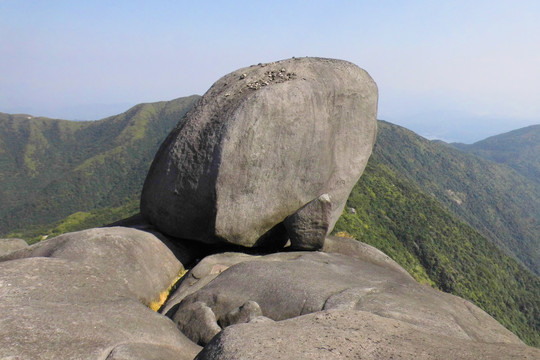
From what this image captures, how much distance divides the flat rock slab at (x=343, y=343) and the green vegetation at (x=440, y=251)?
1589 inches

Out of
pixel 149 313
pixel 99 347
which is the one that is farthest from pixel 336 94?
pixel 99 347

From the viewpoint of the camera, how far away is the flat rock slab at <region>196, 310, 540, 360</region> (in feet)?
15.4

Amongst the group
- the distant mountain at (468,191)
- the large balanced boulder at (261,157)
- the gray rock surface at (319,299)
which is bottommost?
the distant mountain at (468,191)

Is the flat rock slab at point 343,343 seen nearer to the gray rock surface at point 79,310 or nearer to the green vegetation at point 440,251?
the gray rock surface at point 79,310

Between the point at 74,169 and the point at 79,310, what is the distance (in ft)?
514

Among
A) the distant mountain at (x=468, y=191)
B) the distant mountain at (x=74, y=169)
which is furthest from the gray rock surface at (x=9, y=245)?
the distant mountain at (x=468, y=191)

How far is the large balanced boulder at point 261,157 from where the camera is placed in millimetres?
10984

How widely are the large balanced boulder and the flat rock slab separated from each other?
19.5ft

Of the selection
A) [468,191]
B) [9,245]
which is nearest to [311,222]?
[9,245]

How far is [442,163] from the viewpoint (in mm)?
175000

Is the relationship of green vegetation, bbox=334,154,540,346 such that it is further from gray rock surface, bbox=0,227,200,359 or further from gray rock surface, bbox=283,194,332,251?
gray rock surface, bbox=0,227,200,359

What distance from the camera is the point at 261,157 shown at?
1124 centimetres

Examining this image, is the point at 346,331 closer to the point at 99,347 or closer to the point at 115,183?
the point at 99,347

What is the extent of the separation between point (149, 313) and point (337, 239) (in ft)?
25.7
